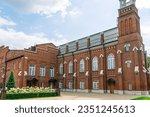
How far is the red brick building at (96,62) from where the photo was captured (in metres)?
27.9

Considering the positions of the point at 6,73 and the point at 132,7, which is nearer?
the point at 132,7

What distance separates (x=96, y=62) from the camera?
33.2 metres

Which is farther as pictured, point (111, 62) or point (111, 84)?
point (111, 62)

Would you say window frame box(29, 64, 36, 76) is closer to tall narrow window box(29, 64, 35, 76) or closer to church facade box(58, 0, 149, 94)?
tall narrow window box(29, 64, 35, 76)

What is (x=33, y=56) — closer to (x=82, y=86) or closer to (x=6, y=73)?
(x=6, y=73)

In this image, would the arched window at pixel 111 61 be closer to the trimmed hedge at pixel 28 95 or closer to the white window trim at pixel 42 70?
the trimmed hedge at pixel 28 95

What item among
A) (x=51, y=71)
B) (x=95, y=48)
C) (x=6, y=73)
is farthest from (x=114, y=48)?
(x=6, y=73)

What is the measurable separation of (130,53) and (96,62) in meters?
7.30

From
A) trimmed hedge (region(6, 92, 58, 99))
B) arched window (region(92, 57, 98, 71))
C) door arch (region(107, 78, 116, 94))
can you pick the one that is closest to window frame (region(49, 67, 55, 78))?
arched window (region(92, 57, 98, 71))

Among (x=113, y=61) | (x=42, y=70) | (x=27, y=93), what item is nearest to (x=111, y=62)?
(x=113, y=61)

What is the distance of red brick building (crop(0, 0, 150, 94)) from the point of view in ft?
91.5

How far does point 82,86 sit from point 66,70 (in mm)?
6450

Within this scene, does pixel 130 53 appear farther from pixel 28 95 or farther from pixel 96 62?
pixel 28 95

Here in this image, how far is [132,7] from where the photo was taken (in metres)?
29.9
